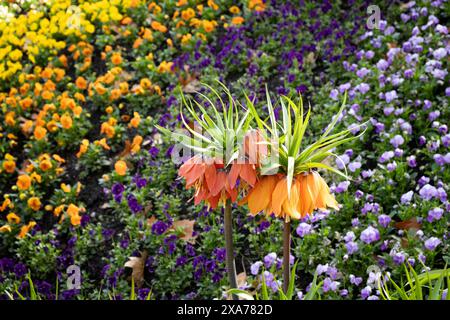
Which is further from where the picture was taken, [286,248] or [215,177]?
[286,248]

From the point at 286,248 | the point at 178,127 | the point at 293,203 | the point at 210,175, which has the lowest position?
the point at 286,248

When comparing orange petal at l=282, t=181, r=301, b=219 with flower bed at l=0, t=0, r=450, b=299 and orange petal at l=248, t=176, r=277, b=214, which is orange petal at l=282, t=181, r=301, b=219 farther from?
flower bed at l=0, t=0, r=450, b=299

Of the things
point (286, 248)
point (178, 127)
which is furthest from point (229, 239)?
point (178, 127)

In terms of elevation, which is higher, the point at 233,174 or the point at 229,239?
the point at 233,174

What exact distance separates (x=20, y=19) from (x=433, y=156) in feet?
12.4

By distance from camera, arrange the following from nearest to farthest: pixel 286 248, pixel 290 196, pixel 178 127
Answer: pixel 290 196 < pixel 286 248 < pixel 178 127

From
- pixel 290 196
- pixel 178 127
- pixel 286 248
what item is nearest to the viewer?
pixel 290 196

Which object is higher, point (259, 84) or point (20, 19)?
point (20, 19)

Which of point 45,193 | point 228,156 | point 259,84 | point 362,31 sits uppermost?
point 362,31

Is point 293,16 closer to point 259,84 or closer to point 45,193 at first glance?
point 259,84

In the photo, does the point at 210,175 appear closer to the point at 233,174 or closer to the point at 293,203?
the point at 233,174

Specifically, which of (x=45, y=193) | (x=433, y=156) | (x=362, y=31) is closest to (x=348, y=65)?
(x=362, y=31)

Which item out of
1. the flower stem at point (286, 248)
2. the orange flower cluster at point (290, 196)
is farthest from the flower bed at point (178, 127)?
the orange flower cluster at point (290, 196)
